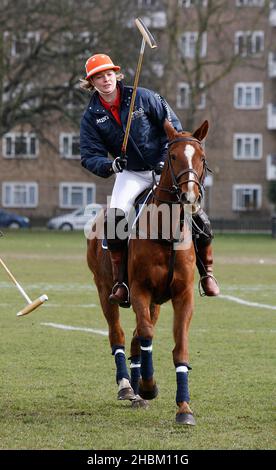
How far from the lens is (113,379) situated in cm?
1139

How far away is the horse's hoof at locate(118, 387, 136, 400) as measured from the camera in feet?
32.7

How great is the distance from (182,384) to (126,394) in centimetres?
100

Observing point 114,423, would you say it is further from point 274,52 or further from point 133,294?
point 274,52

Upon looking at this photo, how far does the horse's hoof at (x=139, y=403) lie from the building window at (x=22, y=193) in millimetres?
67554

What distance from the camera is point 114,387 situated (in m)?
10.9

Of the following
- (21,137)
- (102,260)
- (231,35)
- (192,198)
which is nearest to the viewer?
(192,198)

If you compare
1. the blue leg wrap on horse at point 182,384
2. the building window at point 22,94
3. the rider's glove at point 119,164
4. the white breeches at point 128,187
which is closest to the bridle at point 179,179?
the rider's glove at point 119,164

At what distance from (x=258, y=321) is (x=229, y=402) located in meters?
7.06

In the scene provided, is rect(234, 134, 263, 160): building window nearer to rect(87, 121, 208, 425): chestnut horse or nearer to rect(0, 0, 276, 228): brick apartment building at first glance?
rect(0, 0, 276, 228): brick apartment building

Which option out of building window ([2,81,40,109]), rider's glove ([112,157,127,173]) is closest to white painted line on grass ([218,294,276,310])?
rider's glove ([112,157,127,173])

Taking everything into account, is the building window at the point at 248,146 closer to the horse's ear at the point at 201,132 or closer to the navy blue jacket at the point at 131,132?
the navy blue jacket at the point at 131,132

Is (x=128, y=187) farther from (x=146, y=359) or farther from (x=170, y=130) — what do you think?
(x=146, y=359)
